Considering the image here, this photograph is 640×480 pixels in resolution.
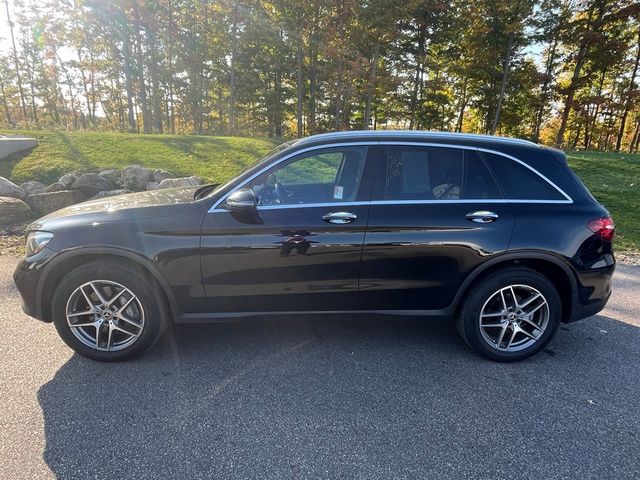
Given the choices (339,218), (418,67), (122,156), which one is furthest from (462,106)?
(339,218)

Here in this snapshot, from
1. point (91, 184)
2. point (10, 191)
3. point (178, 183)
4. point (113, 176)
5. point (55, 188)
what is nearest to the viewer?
point (10, 191)

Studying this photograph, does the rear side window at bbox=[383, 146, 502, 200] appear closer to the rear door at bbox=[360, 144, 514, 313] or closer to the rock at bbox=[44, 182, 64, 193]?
the rear door at bbox=[360, 144, 514, 313]

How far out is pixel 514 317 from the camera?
2986mm

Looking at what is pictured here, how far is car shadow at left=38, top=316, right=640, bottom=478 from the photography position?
2033 mm

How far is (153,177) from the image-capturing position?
870 cm

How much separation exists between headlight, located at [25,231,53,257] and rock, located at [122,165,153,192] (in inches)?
223

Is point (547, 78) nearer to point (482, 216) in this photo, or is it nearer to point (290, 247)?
point (482, 216)

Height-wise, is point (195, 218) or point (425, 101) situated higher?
point (425, 101)

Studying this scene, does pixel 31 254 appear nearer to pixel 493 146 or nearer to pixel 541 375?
pixel 493 146

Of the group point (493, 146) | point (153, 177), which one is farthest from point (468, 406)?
point (153, 177)

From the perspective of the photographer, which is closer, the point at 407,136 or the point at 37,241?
the point at 37,241

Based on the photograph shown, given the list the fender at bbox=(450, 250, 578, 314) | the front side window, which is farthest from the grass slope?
the front side window

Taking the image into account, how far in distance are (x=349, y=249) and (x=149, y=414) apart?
5.76 feet

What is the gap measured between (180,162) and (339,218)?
30.2 feet
